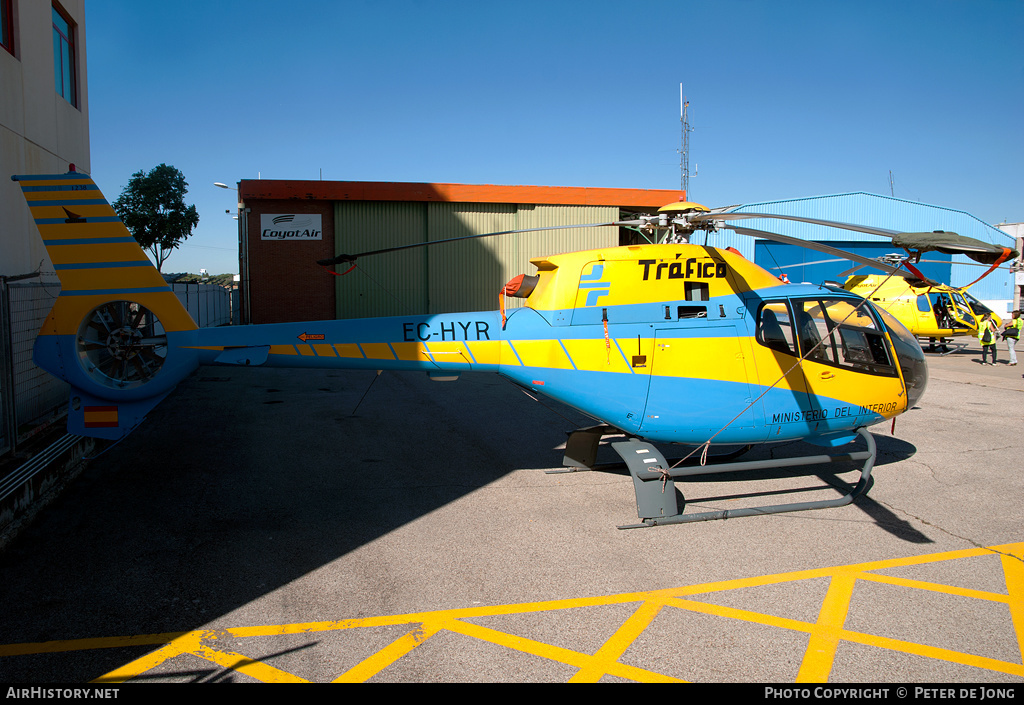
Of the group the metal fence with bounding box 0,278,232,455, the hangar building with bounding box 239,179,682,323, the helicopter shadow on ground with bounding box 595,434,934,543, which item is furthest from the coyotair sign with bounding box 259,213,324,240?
the helicopter shadow on ground with bounding box 595,434,934,543

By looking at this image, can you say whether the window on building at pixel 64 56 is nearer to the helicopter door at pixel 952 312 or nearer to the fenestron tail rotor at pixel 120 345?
the fenestron tail rotor at pixel 120 345

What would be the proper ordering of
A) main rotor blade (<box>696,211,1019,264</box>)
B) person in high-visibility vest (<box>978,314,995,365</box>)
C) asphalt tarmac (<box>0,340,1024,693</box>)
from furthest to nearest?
person in high-visibility vest (<box>978,314,995,365</box>), main rotor blade (<box>696,211,1019,264</box>), asphalt tarmac (<box>0,340,1024,693</box>)

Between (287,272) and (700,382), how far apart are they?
780 inches

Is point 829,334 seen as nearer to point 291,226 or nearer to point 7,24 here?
point 7,24

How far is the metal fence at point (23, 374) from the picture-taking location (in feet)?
22.3

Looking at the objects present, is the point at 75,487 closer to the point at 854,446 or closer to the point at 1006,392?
the point at 854,446

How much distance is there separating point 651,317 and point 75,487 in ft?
22.1

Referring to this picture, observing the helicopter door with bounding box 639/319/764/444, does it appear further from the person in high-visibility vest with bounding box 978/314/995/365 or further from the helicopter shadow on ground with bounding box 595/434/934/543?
the person in high-visibility vest with bounding box 978/314/995/365

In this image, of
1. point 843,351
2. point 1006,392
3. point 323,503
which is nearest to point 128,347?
point 323,503

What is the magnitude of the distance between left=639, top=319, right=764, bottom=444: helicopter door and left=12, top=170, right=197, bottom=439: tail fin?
16.8ft

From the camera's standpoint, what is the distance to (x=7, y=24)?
9125 millimetres

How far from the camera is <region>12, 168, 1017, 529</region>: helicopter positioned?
5.94 metres

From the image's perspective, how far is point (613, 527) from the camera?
19.1ft

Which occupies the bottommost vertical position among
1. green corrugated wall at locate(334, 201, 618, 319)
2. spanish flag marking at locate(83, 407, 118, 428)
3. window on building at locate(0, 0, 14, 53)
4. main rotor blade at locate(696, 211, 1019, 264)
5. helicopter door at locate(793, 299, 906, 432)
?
spanish flag marking at locate(83, 407, 118, 428)
